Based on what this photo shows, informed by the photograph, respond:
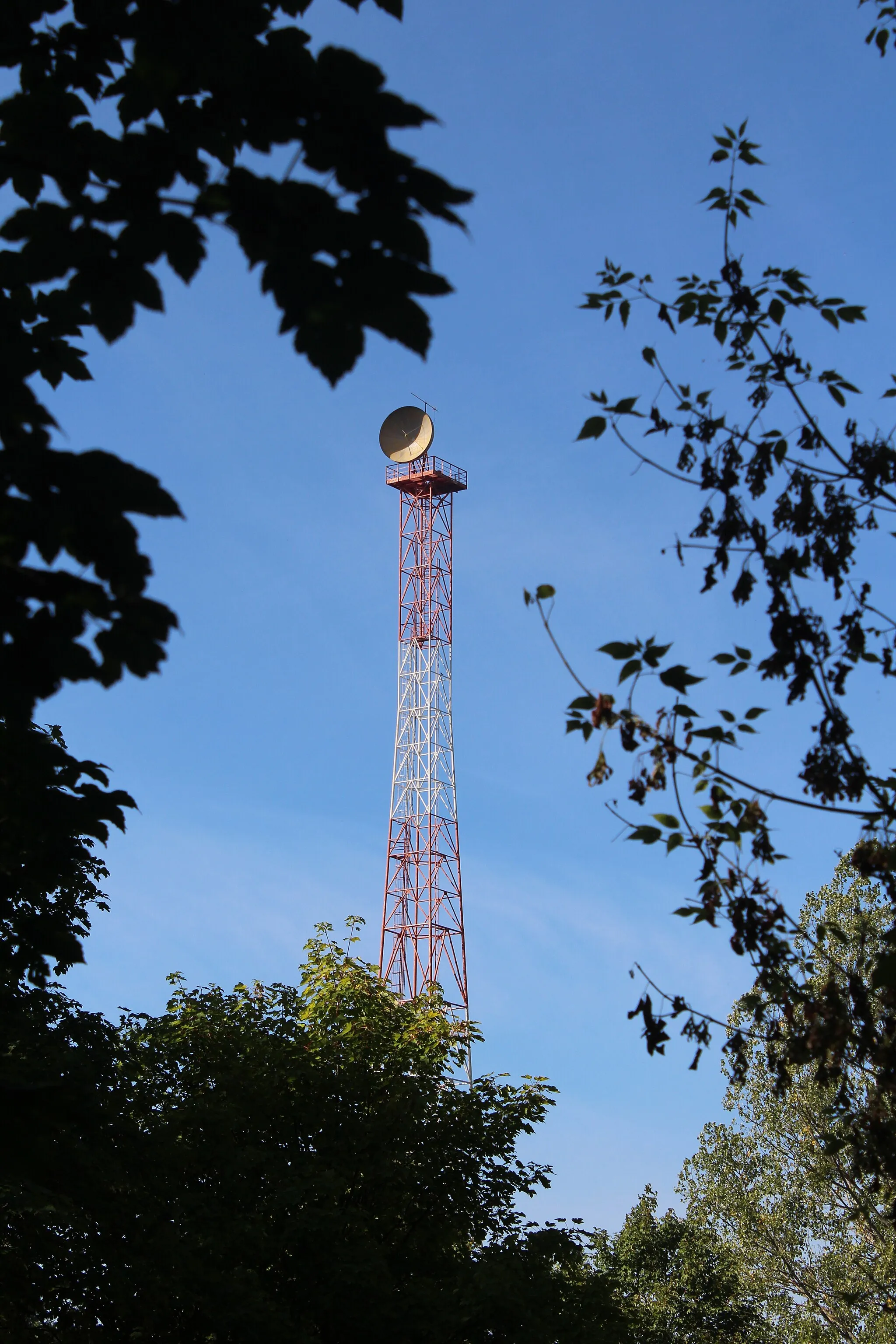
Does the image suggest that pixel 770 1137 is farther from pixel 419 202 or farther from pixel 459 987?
pixel 419 202

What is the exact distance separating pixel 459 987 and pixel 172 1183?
20237 mm

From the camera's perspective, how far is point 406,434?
142 ft

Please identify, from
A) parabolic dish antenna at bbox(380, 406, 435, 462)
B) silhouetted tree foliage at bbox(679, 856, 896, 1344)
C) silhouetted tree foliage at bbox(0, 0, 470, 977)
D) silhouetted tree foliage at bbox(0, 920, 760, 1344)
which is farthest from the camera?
parabolic dish antenna at bbox(380, 406, 435, 462)

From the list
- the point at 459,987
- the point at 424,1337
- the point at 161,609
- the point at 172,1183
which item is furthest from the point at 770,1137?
the point at 161,609

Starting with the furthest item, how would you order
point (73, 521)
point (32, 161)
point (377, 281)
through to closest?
point (32, 161)
point (73, 521)
point (377, 281)

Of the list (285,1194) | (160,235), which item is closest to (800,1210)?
(285,1194)

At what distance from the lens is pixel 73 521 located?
3451 millimetres

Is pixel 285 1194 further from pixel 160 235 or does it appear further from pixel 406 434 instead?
pixel 406 434

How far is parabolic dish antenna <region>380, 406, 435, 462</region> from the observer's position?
42.6 m

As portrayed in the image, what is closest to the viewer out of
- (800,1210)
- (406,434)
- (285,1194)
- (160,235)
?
(160,235)

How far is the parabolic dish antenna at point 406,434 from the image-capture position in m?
42.6

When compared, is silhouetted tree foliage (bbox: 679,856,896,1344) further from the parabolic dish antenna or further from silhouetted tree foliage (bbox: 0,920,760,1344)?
the parabolic dish antenna

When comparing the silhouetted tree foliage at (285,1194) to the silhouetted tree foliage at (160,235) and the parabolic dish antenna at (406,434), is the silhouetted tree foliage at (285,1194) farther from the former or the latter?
the parabolic dish antenna at (406,434)

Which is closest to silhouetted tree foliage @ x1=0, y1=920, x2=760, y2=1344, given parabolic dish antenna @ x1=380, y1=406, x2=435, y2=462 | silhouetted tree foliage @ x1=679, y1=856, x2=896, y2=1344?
silhouetted tree foliage @ x1=679, y1=856, x2=896, y2=1344
